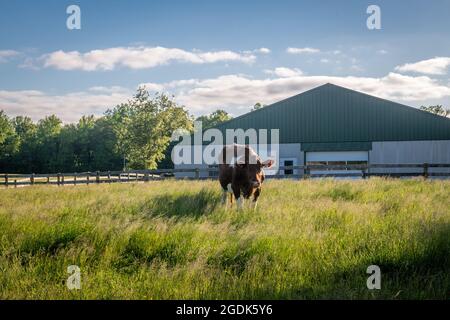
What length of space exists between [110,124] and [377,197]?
71.0m

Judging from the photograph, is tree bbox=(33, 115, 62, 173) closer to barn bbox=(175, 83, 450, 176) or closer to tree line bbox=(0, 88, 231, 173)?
tree line bbox=(0, 88, 231, 173)

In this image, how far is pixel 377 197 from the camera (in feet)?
35.4

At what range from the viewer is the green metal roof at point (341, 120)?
27.5m

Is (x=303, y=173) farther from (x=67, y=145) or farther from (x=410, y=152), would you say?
(x=67, y=145)

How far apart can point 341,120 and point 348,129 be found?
869mm

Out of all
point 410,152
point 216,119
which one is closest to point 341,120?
point 410,152

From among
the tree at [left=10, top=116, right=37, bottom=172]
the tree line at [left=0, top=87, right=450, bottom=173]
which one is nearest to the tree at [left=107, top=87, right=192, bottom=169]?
the tree line at [left=0, top=87, right=450, bottom=173]

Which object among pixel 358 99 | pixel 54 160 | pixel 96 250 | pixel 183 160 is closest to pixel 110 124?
pixel 54 160

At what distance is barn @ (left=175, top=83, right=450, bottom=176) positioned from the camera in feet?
89.7

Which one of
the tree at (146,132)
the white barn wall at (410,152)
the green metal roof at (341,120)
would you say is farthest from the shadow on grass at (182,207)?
the tree at (146,132)

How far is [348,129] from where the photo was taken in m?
28.7

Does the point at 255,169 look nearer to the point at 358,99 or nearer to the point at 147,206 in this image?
the point at 147,206

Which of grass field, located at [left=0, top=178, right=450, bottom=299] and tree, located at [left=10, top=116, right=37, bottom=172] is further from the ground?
tree, located at [left=10, top=116, right=37, bottom=172]

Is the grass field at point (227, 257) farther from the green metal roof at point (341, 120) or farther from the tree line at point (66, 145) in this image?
the tree line at point (66, 145)
